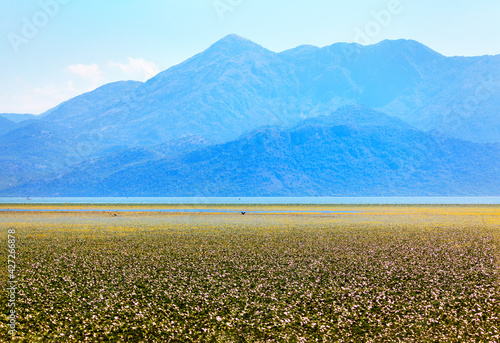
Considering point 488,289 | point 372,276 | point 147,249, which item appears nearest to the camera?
point 488,289

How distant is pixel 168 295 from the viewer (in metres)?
27.3

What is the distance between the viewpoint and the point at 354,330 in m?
21.7

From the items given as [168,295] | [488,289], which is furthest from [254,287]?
[488,289]

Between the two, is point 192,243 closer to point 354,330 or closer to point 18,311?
point 18,311

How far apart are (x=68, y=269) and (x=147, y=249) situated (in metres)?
11.1

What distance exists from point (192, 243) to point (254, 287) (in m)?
22.2

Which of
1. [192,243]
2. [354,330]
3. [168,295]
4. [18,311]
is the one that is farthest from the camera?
[192,243]

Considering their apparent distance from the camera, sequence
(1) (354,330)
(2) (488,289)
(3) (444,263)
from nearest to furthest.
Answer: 1. (1) (354,330)
2. (2) (488,289)
3. (3) (444,263)

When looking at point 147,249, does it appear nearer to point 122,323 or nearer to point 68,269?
point 68,269

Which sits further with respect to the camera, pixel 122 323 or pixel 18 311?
pixel 18 311

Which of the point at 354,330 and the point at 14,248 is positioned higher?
the point at 14,248

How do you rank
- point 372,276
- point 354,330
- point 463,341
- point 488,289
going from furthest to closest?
point 372,276
point 488,289
point 354,330
point 463,341

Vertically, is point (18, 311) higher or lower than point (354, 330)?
higher

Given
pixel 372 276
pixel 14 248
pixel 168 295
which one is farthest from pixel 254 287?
pixel 14 248
